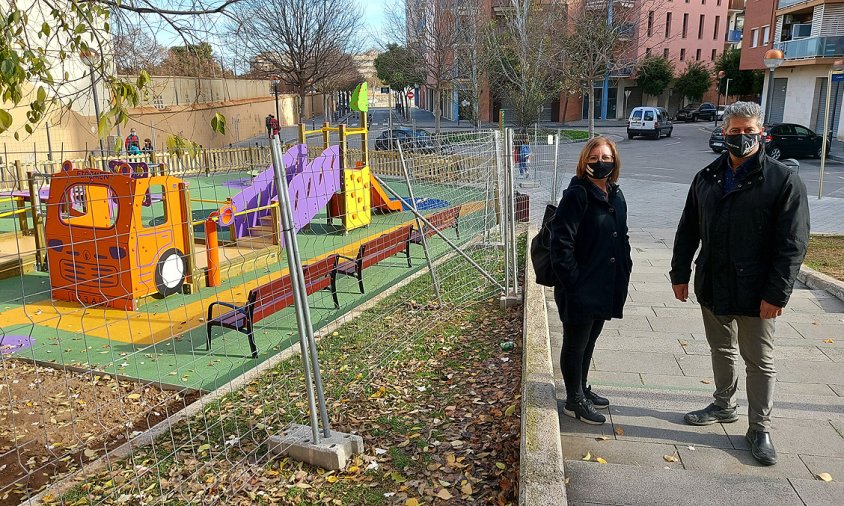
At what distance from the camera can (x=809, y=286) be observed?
24.2ft

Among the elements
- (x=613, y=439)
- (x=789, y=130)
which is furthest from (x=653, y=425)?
(x=789, y=130)

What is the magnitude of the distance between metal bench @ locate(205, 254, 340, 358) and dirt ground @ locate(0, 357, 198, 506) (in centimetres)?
74

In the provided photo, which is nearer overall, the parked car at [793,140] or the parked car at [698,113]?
the parked car at [793,140]

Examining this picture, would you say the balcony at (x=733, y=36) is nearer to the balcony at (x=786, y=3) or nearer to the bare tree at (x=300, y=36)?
the balcony at (x=786, y=3)

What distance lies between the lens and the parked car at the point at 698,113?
53406mm

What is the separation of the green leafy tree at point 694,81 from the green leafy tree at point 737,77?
54.1 inches

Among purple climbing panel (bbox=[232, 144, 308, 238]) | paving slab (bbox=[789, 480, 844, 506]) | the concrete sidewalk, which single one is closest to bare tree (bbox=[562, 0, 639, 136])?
purple climbing panel (bbox=[232, 144, 308, 238])

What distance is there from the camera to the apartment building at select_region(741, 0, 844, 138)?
3291cm

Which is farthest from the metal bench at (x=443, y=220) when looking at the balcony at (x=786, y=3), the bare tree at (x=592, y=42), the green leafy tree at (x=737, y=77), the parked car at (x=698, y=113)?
the parked car at (x=698, y=113)

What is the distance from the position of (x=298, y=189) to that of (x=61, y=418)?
274 inches

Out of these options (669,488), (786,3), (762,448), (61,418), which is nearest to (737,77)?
(786,3)

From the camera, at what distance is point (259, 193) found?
38.6 ft

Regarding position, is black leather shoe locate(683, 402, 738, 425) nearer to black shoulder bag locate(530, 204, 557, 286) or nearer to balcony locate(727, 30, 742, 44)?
black shoulder bag locate(530, 204, 557, 286)

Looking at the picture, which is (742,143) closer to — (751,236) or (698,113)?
(751,236)
